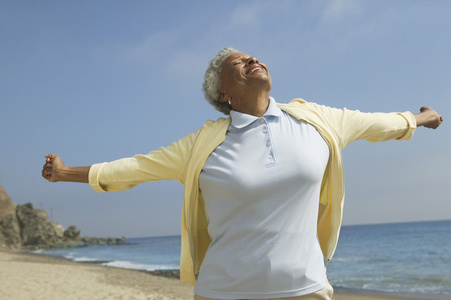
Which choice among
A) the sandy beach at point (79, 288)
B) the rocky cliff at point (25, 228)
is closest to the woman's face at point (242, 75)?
the sandy beach at point (79, 288)

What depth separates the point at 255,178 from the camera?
5.57ft

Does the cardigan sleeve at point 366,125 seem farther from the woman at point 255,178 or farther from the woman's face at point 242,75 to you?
the woman's face at point 242,75

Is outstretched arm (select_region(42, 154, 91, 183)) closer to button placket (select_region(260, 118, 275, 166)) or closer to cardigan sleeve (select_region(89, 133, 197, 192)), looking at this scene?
cardigan sleeve (select_region(89, 133, 197, 192))

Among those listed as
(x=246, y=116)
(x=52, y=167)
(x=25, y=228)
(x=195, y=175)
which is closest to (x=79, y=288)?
(x=52, y=167)

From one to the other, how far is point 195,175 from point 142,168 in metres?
0.26

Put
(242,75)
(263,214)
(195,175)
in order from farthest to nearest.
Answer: (242,75)
(195,175)
(263,214)

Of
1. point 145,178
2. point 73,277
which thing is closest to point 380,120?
point 145,178

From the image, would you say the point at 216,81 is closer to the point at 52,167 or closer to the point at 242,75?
the point at 242,75

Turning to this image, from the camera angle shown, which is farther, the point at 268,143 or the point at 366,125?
the point at 366,125

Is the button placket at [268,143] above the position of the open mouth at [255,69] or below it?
below

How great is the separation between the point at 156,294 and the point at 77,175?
840 cm

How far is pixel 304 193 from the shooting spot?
175 cm

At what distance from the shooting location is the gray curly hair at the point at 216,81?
205 centimetres

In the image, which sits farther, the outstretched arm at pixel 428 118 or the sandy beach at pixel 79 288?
the sandy beach at pixel 79 288
